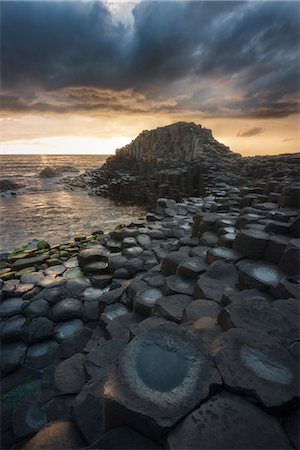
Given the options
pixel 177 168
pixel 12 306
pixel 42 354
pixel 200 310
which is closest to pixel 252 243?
pixel 200 310

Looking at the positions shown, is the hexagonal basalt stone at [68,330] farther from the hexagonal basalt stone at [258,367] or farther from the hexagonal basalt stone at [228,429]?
the hexagonal basalt stone at [228,429]

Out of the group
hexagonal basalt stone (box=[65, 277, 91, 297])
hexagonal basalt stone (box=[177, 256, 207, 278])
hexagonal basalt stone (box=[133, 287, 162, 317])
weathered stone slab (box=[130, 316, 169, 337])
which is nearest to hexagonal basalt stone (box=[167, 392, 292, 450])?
weathered stone slab (box=[130, 316, 169, 337])

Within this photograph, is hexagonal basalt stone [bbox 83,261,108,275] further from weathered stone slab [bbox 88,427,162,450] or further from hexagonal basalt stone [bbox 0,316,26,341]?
weathered stone slab [bbox 88,427,162,450]

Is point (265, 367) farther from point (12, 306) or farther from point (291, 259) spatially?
point (12, 306)

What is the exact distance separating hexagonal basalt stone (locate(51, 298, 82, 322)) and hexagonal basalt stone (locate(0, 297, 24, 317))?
0.58 m

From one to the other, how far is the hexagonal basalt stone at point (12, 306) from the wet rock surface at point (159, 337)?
0.02 meters

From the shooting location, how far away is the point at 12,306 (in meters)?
4.42

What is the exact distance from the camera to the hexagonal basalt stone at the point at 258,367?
1755 mm

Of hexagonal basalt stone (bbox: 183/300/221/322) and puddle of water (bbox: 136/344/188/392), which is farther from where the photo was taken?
hexagonal basalt stone (bbox: 183/300/221/322)

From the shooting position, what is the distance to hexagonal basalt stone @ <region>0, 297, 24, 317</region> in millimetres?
4270

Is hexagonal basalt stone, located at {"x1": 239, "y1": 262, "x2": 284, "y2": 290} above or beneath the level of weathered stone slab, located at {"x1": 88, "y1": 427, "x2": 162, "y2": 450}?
above

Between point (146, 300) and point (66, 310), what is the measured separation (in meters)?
1.43

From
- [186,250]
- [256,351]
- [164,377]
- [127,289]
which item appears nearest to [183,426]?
[164,377]

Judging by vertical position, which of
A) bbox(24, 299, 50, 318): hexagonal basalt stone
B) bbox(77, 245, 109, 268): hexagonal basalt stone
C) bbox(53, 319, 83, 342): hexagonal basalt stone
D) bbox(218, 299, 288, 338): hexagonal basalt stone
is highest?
bbox(218, 299, 288, 338): hexagonal basalt stone
